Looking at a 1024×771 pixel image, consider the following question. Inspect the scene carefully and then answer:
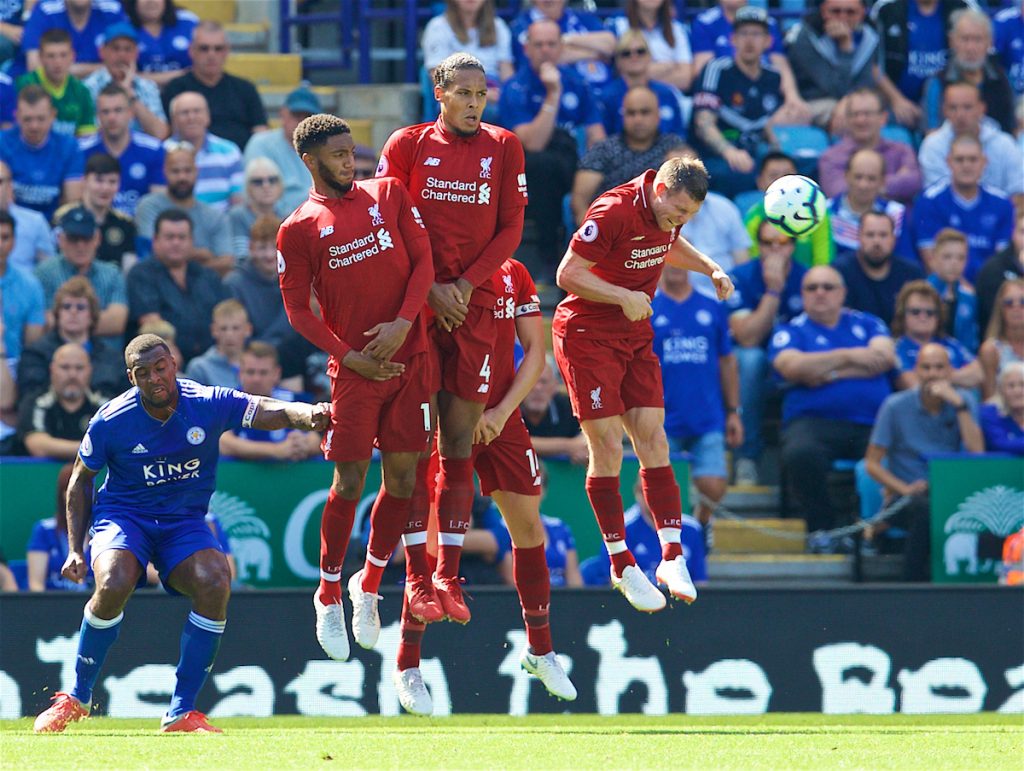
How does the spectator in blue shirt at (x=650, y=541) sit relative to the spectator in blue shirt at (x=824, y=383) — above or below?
below

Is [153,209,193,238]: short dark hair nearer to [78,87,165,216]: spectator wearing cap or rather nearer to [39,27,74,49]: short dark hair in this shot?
[78,87,165,216]: spectator wearing cap

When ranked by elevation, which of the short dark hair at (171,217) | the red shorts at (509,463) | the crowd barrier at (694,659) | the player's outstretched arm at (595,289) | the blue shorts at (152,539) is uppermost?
the short dark hair at (171,217)

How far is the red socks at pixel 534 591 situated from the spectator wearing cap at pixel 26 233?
6.01 m

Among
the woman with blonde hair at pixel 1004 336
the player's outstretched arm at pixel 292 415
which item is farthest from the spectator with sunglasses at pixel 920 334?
the player's outstretched arm at pixel 292 415

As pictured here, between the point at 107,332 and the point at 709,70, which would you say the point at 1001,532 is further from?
the point at 107,332

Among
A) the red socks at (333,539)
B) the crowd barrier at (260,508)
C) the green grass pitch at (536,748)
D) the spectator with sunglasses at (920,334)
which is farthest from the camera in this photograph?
the spectator with sunglasses at (920,334)

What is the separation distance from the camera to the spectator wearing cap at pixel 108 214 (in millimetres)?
14555

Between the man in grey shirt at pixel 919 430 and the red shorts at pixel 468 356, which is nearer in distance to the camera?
the red shorts at pixel 468 356

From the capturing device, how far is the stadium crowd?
13.7 meters

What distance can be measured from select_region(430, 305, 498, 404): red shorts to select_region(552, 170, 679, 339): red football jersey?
645mm

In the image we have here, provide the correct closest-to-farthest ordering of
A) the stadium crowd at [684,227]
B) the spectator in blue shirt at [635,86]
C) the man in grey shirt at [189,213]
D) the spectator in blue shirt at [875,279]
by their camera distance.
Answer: the stadium crowd at [684,227]
the man in grey shirt at [189,213]
the spectator in blue shirt at [875,279]
the spectator in blue shirt at [635,86]

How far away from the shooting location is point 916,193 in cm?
1598

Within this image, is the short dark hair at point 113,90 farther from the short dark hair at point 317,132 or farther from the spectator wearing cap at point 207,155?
the short dark hair at point 317,132

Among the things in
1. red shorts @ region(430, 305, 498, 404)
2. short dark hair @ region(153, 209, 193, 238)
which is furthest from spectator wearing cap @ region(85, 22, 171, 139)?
red shorts @ region(430, 305, 498, 404)
